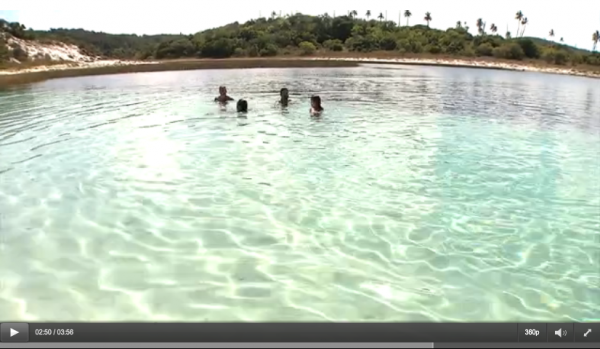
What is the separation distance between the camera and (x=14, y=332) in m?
2.13

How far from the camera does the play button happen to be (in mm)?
A: 2113

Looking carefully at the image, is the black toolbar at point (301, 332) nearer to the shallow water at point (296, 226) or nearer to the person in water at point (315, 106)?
the shallow water at point (296, 226)

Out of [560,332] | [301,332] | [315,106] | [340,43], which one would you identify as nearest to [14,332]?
[301,332]

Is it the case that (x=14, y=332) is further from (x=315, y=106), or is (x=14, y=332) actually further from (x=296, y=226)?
(x=315, y=106)

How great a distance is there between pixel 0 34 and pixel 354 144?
7718 centimetres

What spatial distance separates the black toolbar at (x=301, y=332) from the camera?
2.07 metres

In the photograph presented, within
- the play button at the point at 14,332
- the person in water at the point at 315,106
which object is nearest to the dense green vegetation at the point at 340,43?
the person in water at the point at 315,106

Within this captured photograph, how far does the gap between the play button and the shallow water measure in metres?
2.32

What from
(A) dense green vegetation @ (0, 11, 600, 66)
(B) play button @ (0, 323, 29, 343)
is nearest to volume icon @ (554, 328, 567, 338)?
(B) play button @ (0, 323, 29, 343)

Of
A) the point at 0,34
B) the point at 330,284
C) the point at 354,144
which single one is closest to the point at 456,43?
the point at 0,34

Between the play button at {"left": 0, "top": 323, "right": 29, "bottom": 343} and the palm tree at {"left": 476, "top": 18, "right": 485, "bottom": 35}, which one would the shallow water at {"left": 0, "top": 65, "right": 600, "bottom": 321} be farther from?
the palm tree at {"left": 476, "top": 18, "right": 485, "bottom": 35}

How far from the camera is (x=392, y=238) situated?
6316 mm

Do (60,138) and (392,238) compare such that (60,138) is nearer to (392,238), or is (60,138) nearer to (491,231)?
(392,238)

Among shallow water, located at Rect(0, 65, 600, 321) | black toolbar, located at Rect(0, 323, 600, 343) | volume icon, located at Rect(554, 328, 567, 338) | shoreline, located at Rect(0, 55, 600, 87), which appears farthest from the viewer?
shoreline, located at Rect(0, 55, 600, 87)
